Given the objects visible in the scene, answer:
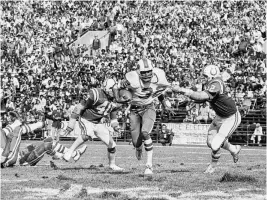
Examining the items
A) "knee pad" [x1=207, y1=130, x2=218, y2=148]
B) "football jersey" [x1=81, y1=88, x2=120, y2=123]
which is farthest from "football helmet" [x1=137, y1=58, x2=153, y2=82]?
"knee pad" [x1=207, y1=130, x2=218, y2=148]

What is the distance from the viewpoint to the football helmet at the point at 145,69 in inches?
479

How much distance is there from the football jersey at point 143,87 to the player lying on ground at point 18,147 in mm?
1806

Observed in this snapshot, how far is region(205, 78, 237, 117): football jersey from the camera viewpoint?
11828 mm

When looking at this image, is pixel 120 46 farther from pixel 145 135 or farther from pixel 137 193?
pixel 137 193

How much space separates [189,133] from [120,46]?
7525mm

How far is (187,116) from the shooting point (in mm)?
27984

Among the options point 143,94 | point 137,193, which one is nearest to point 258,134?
point 143,94

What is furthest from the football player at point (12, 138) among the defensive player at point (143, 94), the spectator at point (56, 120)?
the spectator at point (56, 120)

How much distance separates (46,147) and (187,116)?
49.7 ft

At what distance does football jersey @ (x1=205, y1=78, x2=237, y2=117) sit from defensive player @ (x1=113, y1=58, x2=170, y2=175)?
1047mm

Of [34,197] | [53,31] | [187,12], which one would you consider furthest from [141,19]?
[34,197]

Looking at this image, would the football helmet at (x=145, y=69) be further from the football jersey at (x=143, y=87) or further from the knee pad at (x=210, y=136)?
the knee pad at (x=210, y=136)

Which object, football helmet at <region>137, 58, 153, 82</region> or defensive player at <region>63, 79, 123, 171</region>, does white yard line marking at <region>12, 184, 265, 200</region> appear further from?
defensive player at <region>63, 79, 123, 171</region>

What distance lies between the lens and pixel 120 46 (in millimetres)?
33562
